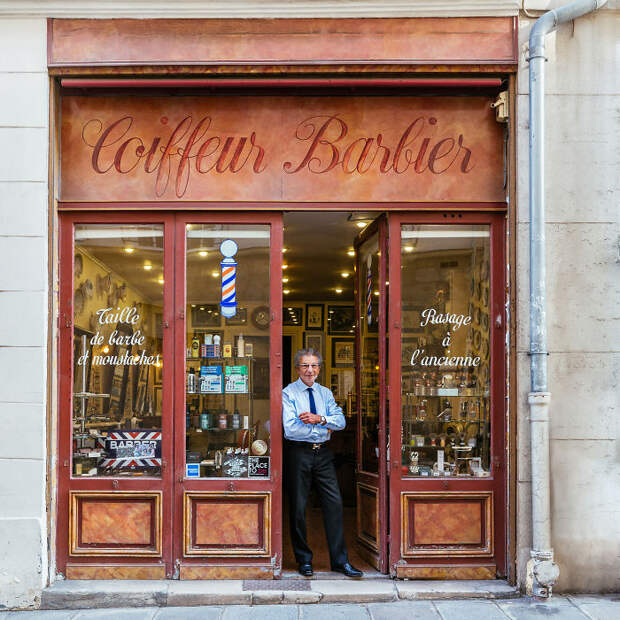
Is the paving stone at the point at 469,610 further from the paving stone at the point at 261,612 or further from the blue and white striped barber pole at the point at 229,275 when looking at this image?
the blue and white striped barber pole at the point at 229,275

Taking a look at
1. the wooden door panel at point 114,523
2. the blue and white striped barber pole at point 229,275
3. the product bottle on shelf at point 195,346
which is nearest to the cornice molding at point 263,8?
the blue and white striped barber pole at point 229,275

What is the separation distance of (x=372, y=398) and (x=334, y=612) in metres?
1.98

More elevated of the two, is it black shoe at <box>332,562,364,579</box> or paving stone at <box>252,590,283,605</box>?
black shoe at <box>332,562,364,579</box>

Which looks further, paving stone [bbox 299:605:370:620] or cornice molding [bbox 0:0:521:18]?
cornice molding [bbox 0:0:521:18]

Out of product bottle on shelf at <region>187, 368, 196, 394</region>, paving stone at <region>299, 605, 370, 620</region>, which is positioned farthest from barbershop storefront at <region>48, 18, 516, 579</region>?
paving stone at <region>299, 605, 370, 620</region>

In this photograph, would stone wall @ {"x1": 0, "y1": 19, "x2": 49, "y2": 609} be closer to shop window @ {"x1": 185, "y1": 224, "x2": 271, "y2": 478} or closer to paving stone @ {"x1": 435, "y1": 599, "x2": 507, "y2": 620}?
shop window @ {"x1": 185, "y1": 224, "x2": 271, "y2": 478}

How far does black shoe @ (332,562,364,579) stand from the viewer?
7145mm

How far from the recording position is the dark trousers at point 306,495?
7.29 m

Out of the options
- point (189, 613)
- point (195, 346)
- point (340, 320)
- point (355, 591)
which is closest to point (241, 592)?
point (189, 613)

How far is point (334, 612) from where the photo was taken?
650 centimetres

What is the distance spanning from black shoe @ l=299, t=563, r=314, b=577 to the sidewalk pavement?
1.60ft

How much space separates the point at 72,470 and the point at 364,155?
12.0 feet

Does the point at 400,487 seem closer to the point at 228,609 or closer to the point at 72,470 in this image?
the point at 228,609

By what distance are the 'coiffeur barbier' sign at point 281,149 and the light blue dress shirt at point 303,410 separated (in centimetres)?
170
